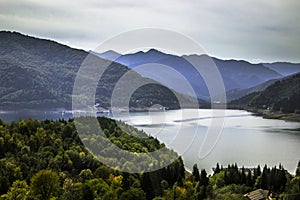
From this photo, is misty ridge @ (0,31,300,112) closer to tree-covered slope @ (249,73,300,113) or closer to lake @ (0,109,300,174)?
tree-covered slope @ (249,73,300,113)

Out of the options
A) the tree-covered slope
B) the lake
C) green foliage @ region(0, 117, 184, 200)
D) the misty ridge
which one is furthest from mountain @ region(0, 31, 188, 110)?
green foliage @ region(0, 117, 184, 200)

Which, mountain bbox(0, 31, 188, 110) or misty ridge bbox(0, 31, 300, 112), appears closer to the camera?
misty ridge bbox(0, 31, 300, 112)

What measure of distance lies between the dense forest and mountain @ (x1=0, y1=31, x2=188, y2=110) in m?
54.9

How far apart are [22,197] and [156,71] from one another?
58.0 meters

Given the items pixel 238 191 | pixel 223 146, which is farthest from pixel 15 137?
pixel 223 146

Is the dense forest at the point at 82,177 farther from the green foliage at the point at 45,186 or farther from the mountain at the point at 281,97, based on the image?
the mountain at the point at 281,97

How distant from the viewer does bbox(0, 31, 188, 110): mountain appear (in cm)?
7594

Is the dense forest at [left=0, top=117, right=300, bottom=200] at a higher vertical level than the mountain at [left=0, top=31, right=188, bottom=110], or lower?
lower

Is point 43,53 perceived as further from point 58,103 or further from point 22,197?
point 22,197

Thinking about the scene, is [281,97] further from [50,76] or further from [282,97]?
[50,76]

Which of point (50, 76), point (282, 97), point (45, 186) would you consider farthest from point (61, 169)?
point (50, 76)

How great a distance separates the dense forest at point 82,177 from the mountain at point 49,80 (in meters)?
54.9

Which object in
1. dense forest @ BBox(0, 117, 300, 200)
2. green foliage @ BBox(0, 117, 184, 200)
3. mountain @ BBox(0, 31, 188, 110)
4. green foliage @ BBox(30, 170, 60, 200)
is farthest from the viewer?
mountain @ BBox(0, 31, 188, 110)

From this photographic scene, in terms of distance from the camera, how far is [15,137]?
17328 millimetres
